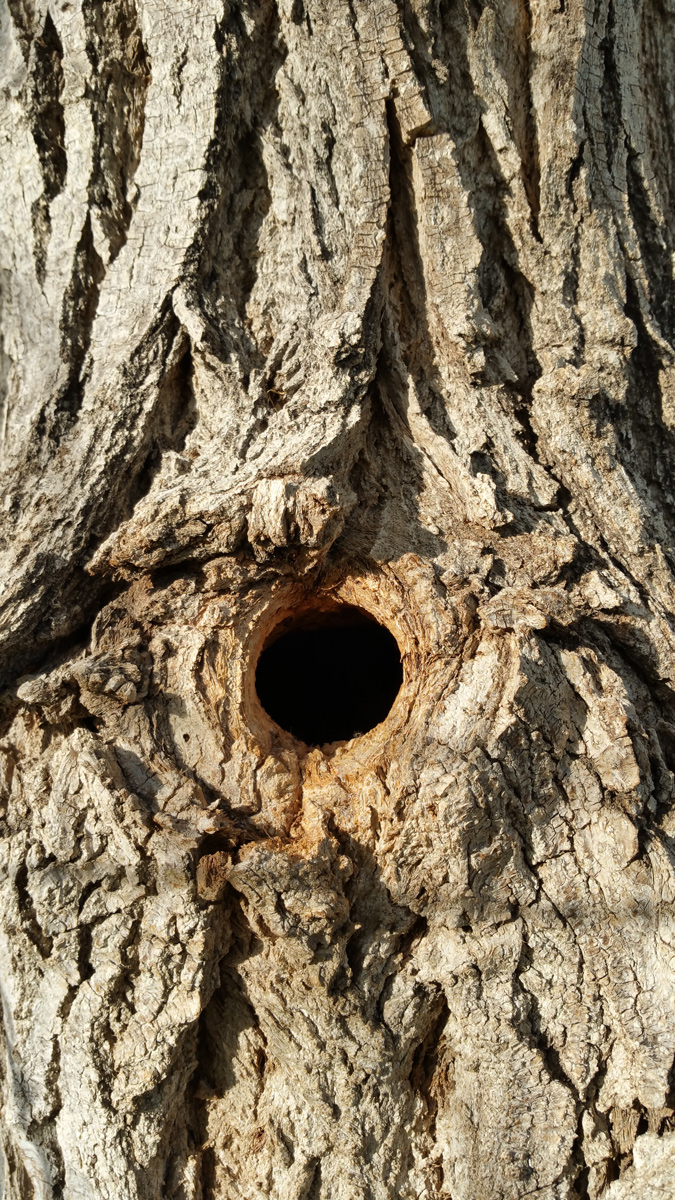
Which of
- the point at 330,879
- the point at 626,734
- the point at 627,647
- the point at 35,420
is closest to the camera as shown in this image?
Answer: the point at 330,879

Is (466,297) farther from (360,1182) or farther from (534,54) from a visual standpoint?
(360,1182)

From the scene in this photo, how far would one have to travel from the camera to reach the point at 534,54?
2.40 metres

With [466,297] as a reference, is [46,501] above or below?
below

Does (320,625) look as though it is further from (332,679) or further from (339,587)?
(339,587)

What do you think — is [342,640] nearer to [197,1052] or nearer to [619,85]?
[197,1052]

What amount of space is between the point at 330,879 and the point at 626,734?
779 mm

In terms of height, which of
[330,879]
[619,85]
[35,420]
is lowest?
[330,879]

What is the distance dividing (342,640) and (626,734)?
1.70 m

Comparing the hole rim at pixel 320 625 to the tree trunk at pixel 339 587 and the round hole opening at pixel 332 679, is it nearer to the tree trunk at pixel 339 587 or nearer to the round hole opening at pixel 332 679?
the tree trunk at pixel 339 587

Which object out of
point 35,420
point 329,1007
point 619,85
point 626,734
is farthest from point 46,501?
point 619,85

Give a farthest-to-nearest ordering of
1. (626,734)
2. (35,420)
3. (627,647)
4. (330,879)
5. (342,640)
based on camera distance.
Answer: (342,640) < (35,420) < (627,647) < (626,734) < (330,879)

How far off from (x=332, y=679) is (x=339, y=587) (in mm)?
1396

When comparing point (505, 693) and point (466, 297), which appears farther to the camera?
point (466, 297)

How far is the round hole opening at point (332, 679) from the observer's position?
3.48m
